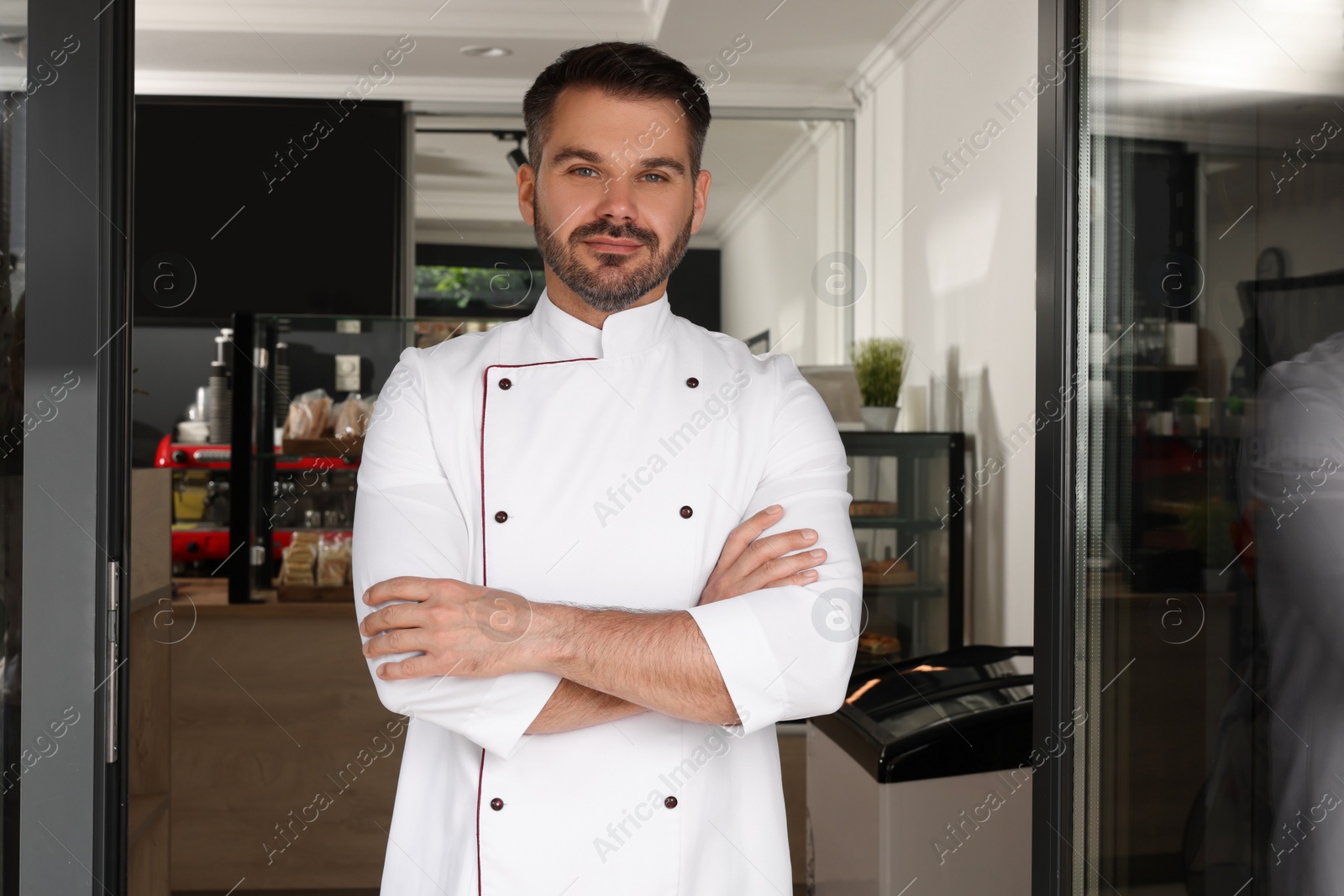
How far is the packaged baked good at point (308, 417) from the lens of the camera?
3.19 metres

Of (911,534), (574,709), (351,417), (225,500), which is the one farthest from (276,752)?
(574,709)

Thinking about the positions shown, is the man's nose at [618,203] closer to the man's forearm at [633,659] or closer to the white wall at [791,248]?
the man's forearm at [633,659]

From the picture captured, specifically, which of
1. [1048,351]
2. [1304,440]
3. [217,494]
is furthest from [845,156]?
[1304,440]

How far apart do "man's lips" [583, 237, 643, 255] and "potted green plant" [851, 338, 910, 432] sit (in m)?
2.42

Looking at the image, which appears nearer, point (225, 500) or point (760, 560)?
point (760, 560)

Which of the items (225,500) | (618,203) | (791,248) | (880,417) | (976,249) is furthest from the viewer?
(791,248)

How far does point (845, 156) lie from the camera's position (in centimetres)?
446

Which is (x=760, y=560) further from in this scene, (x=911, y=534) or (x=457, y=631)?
(x=911, y=534)

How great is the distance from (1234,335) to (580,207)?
2.13 feet

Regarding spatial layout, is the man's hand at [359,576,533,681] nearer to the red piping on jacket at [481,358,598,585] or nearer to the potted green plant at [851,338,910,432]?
the red piping on jacket at [481,358,598,585]

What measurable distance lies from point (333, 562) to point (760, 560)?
7.62ft

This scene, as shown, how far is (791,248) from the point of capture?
184 inches

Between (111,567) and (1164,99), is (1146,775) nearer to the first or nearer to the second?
(1164,99)

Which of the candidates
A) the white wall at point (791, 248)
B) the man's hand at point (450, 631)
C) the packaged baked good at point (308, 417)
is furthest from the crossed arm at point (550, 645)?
the white wall at point (791, 248)
